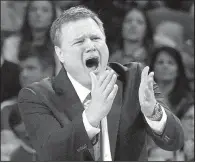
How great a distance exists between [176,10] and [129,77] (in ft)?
1.61

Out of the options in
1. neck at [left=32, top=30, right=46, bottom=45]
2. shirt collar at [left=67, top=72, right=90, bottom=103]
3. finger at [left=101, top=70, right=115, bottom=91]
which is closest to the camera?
finger at [left=101, top=70, right=115, bottom=91]

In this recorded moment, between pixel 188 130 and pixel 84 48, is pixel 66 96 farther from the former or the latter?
pixel 188 130

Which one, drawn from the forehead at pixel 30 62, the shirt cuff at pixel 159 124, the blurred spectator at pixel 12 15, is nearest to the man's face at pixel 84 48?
the shirt cuff at pixel 159 124

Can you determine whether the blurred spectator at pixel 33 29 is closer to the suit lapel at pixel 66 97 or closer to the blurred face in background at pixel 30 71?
the blurred face in background at pixel 30 71

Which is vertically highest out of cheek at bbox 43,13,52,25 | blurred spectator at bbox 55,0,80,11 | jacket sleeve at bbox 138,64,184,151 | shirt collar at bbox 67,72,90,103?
blurred spectator at bbox 55,0,80,11

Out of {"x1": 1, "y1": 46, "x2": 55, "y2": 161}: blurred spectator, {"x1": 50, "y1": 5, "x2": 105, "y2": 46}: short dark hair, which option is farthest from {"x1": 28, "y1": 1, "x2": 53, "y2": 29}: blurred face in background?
{"x1": 50, "y1": 5, "x2": 105, "y2": 46}: short dark hair

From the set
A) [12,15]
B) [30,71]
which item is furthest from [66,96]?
[12,15]

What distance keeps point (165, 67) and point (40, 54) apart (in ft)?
1.71

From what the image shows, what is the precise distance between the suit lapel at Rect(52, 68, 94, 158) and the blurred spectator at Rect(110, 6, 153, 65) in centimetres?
32

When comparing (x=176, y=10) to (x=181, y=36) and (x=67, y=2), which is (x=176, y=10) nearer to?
(x=181, y=36)

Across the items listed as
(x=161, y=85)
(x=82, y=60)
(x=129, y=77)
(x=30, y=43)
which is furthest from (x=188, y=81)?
(x=30, y=43)

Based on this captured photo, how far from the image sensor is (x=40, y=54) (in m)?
1.50

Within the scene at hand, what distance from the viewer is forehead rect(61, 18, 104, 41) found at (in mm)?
1164

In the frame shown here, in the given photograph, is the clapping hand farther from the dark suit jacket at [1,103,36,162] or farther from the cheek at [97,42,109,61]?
the dark suit jacket at [1,103,36,162]
